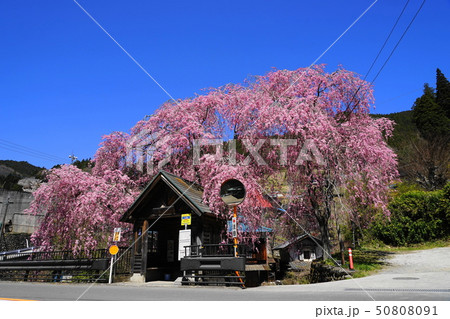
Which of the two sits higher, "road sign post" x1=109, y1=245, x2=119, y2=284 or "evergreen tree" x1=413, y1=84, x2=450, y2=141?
"evergreen tree" x1=413, y1=84, x2=450, y2=141

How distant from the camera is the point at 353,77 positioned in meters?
18.2

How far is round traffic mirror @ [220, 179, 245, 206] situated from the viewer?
1072 cm

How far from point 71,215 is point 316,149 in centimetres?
1466

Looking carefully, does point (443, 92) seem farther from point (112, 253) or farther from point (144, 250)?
point (112, 253)

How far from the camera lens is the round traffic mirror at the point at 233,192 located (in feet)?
35.2

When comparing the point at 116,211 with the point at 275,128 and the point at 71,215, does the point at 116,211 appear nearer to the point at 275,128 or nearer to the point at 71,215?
the point at 71,215

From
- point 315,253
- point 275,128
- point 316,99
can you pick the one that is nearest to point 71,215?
point 275,128

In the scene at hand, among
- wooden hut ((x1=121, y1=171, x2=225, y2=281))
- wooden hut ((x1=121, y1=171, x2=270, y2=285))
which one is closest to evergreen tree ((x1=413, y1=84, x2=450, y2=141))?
wooden hut ((x1=121, y1=171, x2=270, y2=285))

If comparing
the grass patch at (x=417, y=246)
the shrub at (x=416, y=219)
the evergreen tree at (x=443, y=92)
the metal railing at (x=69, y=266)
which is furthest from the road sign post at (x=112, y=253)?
the evergreen tree at (x=443, y=92)

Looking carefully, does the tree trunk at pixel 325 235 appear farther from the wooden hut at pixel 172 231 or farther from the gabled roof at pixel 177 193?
the gabled roof at pixel 177 193

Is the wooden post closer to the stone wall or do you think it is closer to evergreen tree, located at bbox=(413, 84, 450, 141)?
the stone wall

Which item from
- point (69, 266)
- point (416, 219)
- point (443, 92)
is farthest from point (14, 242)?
point (443, 92)

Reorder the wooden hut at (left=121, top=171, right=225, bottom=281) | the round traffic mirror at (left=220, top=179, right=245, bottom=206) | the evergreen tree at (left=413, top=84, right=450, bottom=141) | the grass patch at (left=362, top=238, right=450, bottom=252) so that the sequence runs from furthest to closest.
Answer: the evergreen tree at (left=413, top=84, right=450, bottom=141), the grass patch at (left=362, top=238, right=450, bottom=252), the wooden hut at (left=121, top=171, right=225, bottom=281), the round traffic mirror at (left=220, top=179, right=245, bottom=206)
